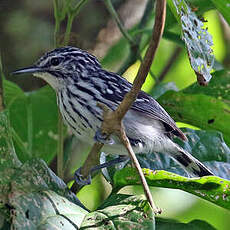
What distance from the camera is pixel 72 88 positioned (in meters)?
3.12

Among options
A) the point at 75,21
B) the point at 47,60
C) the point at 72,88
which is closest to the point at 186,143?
the point at 72,88

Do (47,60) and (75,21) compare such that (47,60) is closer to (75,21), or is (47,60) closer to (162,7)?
(75,21)

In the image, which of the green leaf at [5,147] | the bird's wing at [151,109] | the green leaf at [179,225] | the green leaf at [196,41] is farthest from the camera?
the bird's wing at [151,109]

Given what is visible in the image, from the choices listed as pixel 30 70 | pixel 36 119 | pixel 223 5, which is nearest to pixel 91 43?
pixel 36 119

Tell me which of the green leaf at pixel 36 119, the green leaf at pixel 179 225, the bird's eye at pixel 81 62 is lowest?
the green leaf at pixel 179 225

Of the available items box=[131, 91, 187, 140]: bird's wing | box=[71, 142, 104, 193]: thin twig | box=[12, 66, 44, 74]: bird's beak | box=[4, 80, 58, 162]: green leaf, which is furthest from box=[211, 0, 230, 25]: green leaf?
box=[4, 80, 58, 162]: green leaf

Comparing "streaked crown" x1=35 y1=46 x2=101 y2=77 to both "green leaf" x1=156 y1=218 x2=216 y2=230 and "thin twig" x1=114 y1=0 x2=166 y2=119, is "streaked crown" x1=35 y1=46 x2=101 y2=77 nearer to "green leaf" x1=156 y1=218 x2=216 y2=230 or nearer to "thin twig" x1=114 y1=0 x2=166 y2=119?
"green leaf" x1=156 y1=218 x2=216 y2=230

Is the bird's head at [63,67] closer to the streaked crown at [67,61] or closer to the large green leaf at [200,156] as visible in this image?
the streaked crown at [67,61]

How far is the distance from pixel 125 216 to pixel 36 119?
4.61 feet

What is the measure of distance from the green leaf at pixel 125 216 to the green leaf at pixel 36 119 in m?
1.06

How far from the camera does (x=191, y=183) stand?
2.37 metres

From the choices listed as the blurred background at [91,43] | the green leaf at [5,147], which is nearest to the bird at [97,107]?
the green leaf at [5,147]

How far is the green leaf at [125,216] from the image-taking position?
2.11 metres

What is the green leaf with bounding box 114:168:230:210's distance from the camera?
7.64 feet
